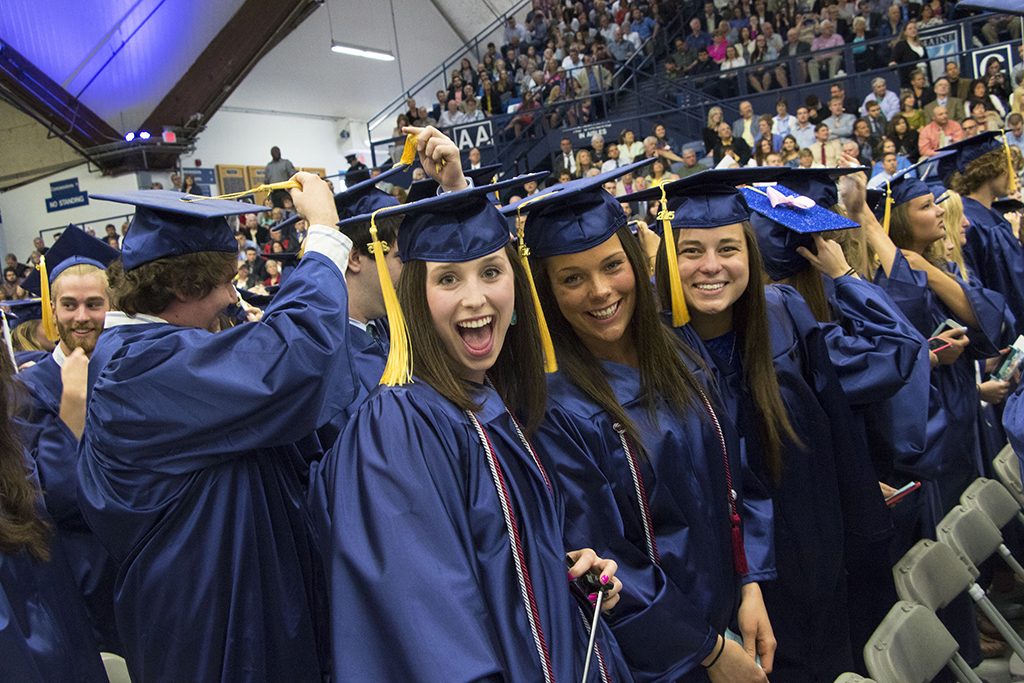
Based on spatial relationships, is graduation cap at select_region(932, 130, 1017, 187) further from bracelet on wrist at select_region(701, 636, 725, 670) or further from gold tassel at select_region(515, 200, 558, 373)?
bracelet on wrist at select_region(701, 636, 725, 670)

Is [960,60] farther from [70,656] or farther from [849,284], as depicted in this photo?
[70,656]

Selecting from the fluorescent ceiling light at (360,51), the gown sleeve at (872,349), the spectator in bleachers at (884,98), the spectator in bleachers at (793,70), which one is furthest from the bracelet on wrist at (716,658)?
the fluorescent ceiling light at (360,51)

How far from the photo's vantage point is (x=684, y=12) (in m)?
16.5

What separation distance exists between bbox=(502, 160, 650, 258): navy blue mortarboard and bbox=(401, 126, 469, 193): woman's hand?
19 cm

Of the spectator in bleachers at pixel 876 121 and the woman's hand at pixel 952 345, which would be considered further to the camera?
the spectator in bleachers at pixel 876 121

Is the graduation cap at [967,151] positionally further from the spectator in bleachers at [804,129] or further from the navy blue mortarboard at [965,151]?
the spectator in bleachers at [804,129]

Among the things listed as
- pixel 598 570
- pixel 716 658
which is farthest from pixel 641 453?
pixel 716 658

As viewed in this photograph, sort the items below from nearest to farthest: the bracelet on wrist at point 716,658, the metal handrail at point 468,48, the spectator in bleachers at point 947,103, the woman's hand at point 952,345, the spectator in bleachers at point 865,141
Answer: the bracelet on wrist at point 716,658 < the woman's hand at point 952,345 < the spectator in bleachers at point 947,103 < the spectator in bleachers at point 865,141 < the metal handrail at point 468,48

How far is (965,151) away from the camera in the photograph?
4.79 m

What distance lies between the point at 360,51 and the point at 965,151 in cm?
1847

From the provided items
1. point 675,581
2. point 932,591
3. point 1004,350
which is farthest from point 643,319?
point 1004,350

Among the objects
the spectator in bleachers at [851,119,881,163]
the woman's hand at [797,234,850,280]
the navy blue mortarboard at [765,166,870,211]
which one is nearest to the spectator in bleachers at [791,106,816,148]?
the spectator in bleachers at [851,119,881,163]

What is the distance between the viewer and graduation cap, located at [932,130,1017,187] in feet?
15.5

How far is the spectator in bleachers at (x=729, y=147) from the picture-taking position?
37.5 feet
